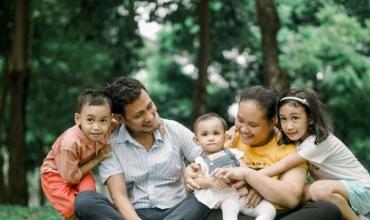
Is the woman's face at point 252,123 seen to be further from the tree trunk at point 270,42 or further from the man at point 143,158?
the tree trunk at point 270,42

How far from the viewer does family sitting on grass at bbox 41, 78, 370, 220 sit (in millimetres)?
4355

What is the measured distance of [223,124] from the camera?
4660 millimetres

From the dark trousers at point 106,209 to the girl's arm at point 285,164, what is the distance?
19.1 inches

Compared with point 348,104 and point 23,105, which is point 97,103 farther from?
point 348,104

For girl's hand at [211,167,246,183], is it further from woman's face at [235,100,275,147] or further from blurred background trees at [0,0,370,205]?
blurred background trees at [0,0,370,205]

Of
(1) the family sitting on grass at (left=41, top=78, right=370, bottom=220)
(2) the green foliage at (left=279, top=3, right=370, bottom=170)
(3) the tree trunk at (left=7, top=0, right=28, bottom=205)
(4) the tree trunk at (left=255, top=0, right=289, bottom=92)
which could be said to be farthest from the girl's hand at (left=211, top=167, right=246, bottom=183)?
(2) the green foliage at (left=279, top=3, right=370, bottom=170)

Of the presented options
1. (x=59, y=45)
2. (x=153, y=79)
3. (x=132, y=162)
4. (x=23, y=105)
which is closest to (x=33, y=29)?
(x=59, y=45)

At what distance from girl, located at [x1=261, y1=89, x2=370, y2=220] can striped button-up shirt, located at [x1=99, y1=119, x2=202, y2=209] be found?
0.77 m

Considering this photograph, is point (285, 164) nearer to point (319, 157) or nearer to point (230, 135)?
point (319, 157)

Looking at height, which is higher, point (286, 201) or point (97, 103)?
point (97, 103)

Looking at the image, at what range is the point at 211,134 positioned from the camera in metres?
4.62

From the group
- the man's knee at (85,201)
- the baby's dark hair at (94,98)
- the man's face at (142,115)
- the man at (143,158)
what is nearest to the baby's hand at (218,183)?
the man at (143,158)

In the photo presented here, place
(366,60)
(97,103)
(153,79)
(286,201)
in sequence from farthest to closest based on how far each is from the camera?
(153,79) → (366,60) → (97,103) → (286,201)

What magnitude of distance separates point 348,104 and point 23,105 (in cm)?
756
